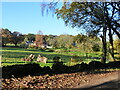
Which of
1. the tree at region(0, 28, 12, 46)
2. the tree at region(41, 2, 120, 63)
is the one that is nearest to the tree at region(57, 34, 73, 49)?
the tree at region(41, 2, 120, 63)

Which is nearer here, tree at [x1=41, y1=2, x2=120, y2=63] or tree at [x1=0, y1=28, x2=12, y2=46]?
tree at [x1=0, y1=28, x2=12, y2=46]

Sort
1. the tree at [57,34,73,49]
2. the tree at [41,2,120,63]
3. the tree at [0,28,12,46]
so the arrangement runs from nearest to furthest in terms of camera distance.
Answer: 1. the tree at [0,28,12,46]
2. the tree at [41,2,120,63]
3. the tree at [57,34,73,49]

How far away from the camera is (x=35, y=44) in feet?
60.6

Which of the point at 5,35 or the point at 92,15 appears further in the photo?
the point at 92,15

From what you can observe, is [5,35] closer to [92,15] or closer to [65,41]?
[92,15]

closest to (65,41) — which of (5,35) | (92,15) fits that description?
(92,15)

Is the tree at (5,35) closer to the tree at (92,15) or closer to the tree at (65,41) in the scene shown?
the tree at (92,15)

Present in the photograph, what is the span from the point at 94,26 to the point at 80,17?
1524 millimetres

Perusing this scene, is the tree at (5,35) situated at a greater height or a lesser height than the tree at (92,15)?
lesser

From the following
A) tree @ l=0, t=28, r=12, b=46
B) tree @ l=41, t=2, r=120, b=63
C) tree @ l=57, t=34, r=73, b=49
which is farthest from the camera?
tree @ l=57, t=34, r=73, b=49

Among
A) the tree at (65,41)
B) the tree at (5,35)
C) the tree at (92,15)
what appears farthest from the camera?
the tree at (65,41)

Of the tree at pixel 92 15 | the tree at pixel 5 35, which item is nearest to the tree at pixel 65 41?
the tree at pixel 92 15

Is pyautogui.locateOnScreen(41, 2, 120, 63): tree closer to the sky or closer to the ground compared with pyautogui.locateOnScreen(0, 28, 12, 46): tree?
closer to the sky

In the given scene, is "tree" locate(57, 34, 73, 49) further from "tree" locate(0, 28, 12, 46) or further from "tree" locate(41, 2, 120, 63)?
"tree" locate(0, 28, 12, 46)
